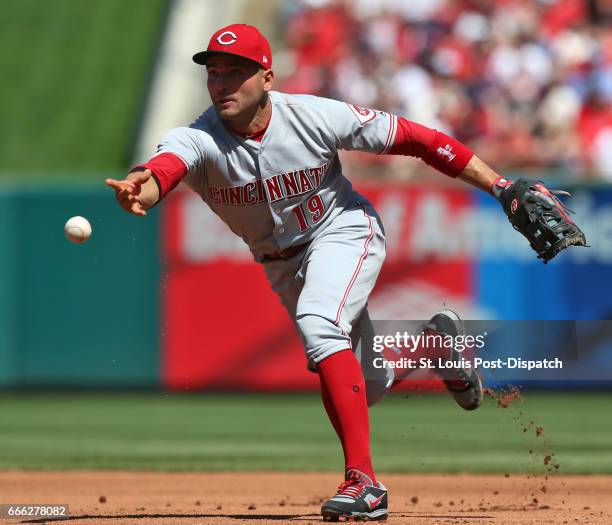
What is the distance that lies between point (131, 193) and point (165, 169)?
0.91ft

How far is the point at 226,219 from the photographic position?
213 inches

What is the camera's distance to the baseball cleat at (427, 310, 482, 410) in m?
5.73

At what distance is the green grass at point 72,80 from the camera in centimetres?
1587

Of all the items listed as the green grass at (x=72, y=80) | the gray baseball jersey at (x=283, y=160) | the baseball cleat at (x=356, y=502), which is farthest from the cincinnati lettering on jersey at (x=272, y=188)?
the green grass at (x=72, y=80)

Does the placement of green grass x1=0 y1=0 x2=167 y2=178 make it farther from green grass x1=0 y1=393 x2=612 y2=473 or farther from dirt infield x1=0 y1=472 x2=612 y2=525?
dirt infield x1=0 y1=472 x2=612 y2=525

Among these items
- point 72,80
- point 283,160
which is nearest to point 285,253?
point 283,160

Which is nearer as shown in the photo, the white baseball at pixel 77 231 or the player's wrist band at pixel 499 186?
the white baseball at pixel 77 231

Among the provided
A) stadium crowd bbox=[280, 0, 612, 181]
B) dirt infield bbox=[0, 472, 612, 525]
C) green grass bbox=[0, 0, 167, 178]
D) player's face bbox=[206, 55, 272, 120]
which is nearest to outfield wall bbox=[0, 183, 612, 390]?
stadium crowd bbox=[280, 0, 612, 181]

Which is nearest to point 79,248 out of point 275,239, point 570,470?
point 570,470

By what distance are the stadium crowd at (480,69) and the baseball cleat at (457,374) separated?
240 inches

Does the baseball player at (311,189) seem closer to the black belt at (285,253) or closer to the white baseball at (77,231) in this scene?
the black belt at (285,253)

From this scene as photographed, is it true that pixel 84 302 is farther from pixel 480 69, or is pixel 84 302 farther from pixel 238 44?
pixel 238 44

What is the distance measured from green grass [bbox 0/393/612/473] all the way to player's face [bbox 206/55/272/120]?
3.12 m

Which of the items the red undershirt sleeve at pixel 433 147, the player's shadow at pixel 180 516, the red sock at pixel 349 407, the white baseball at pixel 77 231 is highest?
the red undershirt sleeve at pixel 433 147
